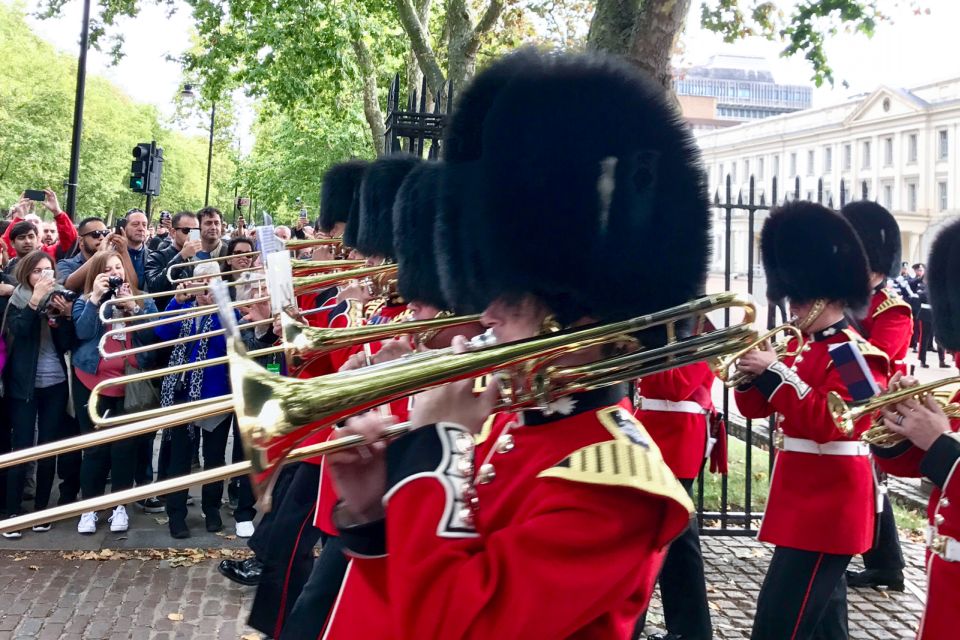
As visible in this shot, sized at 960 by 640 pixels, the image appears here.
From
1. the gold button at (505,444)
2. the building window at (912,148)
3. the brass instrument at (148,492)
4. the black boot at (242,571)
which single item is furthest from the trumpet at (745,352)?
the building window at (912,148)

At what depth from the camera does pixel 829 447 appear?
406cm

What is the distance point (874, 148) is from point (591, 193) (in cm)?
5305

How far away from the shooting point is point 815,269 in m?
4.56

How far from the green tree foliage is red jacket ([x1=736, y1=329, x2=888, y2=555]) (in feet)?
94.6

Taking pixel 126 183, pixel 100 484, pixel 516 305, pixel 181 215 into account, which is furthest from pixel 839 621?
pixel 126 183

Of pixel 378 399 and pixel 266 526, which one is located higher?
pixel 378 399

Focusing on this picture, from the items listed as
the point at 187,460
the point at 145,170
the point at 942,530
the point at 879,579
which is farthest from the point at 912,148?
the point at 942,530

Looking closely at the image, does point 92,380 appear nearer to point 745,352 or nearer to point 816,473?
point 745,352

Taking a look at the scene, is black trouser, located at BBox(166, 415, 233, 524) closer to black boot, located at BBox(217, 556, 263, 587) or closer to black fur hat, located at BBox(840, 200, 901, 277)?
black boot, located at BBox(217, 556, 263, 587)

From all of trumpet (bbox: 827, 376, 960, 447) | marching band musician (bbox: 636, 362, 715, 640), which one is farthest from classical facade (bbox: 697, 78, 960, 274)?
trumpet (bbox: 827, 376, 960, 447)

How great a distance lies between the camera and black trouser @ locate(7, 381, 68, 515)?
21.3ft

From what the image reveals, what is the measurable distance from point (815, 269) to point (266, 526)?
3019mm

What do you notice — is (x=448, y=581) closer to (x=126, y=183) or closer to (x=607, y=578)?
(x=607, y=578)

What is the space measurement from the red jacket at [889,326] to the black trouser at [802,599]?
84.3 inches
